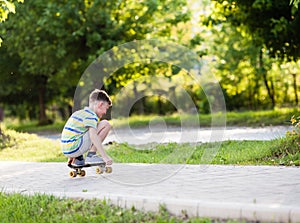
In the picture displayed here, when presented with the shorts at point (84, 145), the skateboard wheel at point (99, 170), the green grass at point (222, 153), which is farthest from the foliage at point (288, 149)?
the shorts at point (84, 145)

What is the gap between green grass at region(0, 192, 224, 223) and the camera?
17.1 feet

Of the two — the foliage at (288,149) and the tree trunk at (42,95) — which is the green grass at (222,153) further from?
the tree trunk at (42,95)

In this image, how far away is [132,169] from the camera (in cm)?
820

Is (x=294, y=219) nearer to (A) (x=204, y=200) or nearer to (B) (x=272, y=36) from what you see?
(A) (x=204, y=200)

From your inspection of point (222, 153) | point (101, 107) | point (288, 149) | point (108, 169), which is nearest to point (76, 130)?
point (101, 107)

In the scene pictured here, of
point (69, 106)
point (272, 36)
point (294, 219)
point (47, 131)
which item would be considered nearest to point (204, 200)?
point (294, 219)

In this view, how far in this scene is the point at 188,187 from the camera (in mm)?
6230

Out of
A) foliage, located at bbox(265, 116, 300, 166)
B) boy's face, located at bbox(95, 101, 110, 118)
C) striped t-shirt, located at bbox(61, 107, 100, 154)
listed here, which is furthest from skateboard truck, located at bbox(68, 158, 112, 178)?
foliage, located at bbox(265, 116, 300, 166)

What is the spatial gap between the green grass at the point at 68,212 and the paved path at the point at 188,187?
0.12m

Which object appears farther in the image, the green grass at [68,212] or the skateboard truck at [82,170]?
the skateboard truck at [82,170]

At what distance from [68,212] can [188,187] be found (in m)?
1.43

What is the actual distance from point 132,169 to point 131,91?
2970mm

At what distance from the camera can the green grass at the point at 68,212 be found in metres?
5.20

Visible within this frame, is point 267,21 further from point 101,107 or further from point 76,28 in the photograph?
point 101,107
